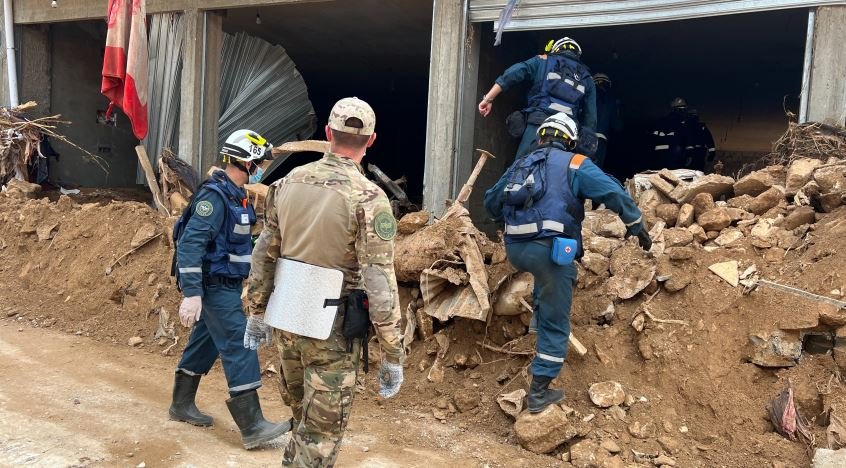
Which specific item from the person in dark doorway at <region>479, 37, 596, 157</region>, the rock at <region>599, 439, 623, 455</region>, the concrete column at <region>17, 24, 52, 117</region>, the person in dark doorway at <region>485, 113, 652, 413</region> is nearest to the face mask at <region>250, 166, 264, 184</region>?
the person in dark doorway at <region>485, 113, 652, 413</region>

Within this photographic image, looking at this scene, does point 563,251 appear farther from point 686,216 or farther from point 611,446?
point 686,216

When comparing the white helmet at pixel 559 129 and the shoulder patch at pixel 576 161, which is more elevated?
the white helmet at pixel 559 129

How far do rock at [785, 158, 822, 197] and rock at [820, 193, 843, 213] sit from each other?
23 centimetres

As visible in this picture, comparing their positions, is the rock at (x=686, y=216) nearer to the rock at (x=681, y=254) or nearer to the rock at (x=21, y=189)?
the rock at (x=681, y=254)

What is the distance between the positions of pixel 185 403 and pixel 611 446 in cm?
265

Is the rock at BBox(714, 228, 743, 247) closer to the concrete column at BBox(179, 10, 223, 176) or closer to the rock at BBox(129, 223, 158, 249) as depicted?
the rock at BBox(129, 223, 158, 249)

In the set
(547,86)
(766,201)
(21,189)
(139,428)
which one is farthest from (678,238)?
(21,189)

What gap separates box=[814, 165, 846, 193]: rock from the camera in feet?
13.6

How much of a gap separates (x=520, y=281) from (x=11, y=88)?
8.48 m

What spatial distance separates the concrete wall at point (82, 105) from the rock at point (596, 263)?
28.4 feet

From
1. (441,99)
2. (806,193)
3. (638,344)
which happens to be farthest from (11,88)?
(806,193)

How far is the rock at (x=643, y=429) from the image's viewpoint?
347cm

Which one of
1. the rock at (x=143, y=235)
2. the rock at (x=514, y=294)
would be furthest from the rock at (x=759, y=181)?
the rock at (x=143, y=235)

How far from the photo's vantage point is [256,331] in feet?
9.17
